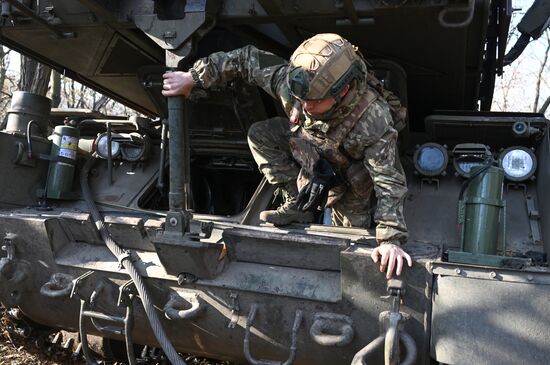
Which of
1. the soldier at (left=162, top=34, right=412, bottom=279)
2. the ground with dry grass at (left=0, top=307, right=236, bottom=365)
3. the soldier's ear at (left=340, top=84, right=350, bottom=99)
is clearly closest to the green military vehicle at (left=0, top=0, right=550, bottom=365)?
the soldier at (left=162, top=34, right=412, bottom=279)

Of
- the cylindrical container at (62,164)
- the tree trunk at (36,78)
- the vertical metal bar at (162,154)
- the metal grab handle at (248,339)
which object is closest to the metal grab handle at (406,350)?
the metal grab handle at (248,339)

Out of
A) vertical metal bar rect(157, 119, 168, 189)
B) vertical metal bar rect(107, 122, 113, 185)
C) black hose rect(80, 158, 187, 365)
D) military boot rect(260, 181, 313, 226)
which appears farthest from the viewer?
vertical metal bar rect(107, 122, 113, 185)

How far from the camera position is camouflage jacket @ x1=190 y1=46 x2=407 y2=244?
10.4ft

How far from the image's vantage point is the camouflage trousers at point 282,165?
382 cm

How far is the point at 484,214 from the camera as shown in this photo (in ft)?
10.3

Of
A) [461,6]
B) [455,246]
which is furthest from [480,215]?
[461,6]

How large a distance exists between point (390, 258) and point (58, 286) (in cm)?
211

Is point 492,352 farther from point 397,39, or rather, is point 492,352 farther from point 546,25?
point 546,25

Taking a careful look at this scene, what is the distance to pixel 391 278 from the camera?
293cm

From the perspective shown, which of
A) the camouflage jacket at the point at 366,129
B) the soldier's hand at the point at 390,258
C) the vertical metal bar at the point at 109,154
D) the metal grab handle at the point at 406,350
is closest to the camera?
the metal grab handle at the point at 406,350

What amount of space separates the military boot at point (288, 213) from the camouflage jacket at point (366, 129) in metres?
0.46

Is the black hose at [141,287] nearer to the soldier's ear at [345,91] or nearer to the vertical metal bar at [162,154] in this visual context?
the vertical metal bar at [162,154]

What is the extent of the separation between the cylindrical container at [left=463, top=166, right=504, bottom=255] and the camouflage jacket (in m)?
0.36

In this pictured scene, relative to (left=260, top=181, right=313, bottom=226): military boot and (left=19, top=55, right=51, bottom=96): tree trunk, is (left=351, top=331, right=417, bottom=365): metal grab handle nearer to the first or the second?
(left=260, top=181, right=313, bottom=226): military boot
